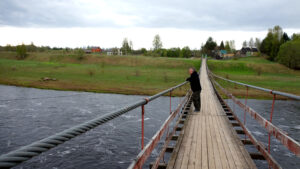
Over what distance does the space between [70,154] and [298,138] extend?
14.9 m

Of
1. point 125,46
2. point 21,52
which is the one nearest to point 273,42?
point 125,46

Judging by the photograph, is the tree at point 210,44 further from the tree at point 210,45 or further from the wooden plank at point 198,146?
the wooden plank at point 198,146

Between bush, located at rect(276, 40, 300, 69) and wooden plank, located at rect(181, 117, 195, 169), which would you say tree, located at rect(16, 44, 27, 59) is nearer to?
wooden plank, located at rect(181, 117, 195, 169)

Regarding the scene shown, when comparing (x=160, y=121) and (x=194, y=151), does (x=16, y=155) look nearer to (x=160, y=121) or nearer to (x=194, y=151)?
(x=194, y=151)

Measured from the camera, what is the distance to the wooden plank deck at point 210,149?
181 inches

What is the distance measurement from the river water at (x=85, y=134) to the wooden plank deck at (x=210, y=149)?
519 centimetres

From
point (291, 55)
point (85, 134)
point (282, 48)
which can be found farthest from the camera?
point (282, 48)

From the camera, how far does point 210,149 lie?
17.9ft

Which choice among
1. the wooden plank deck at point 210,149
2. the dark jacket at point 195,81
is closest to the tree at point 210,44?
the dark jacket at point 195,81

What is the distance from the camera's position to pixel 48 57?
262 ft

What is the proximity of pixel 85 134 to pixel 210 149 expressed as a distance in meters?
11.4

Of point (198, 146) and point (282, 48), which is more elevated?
point (282, 48)

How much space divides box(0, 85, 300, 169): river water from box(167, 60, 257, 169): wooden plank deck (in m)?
5.19

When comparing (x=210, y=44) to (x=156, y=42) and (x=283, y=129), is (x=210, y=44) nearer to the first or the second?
(x=156, y=42)
